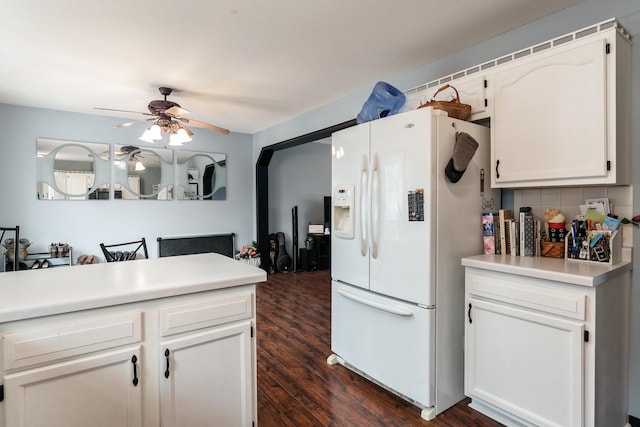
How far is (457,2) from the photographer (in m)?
2.03

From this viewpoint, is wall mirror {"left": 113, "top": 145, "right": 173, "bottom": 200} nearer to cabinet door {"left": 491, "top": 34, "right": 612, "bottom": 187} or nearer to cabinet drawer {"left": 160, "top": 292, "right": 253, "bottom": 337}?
cabinet drawer {"left": 160, "top": 292, "right": 253, "bottom": 337}

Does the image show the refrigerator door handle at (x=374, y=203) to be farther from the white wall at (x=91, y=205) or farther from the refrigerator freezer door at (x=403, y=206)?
the white wall at (x=91, y=205)

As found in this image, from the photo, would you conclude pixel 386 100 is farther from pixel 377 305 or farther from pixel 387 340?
pixel 387 340

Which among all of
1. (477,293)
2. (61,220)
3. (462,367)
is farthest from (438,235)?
(61,220)

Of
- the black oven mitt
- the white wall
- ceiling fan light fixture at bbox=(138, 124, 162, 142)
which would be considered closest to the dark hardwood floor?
the black oven mitt

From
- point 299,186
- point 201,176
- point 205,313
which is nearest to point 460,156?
point 205,313

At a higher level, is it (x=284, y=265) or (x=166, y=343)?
(x=166, y=343)

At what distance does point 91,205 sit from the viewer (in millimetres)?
4695

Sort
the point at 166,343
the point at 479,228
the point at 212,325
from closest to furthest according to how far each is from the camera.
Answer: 1. the point at 166,343
2. the point at 212,325
3. the point at 479,228

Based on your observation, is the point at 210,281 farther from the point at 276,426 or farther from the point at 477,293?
the point at 477,293

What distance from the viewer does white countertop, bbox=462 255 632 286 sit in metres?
1.55

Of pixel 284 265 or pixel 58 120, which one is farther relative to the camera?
pixel 284 265

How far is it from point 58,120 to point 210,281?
14.7ft

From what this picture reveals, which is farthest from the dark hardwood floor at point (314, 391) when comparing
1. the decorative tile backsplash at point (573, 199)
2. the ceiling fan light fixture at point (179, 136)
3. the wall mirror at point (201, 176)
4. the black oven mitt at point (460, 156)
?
the wall mirror at point (201, 176)
